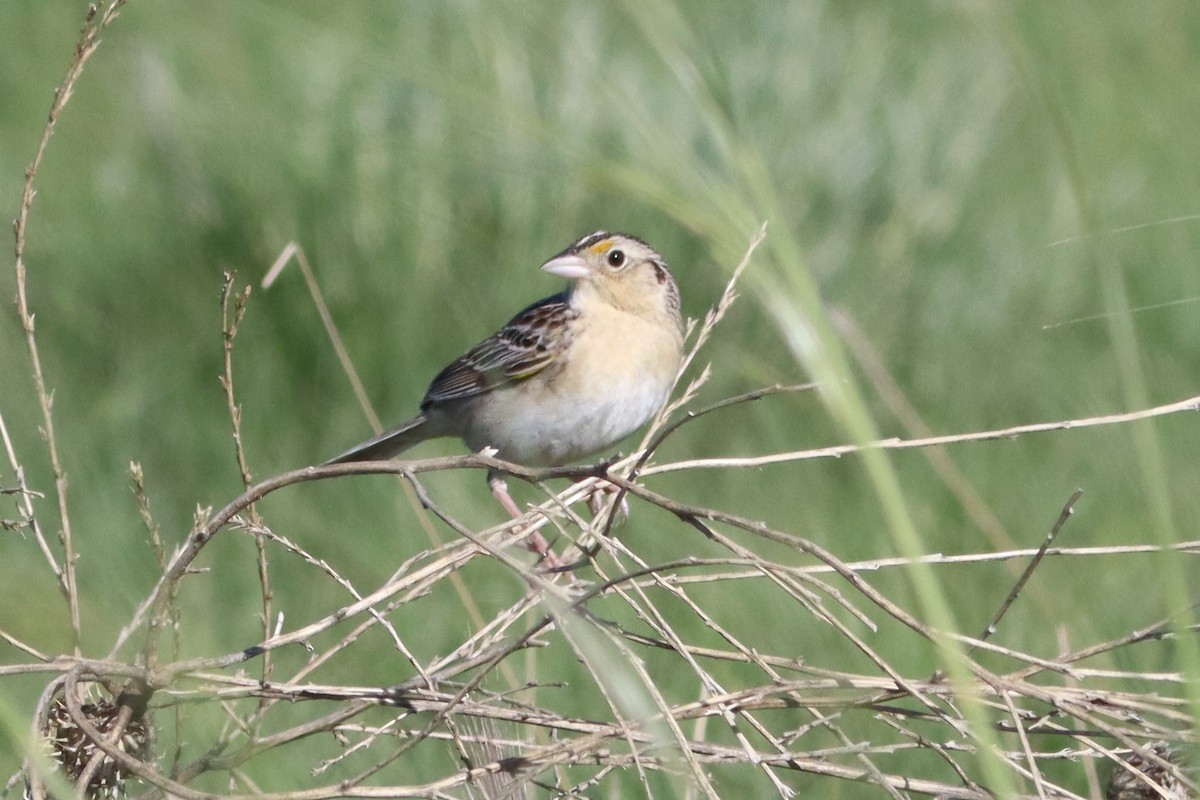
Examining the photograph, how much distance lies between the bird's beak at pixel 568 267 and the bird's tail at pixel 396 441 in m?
0.73

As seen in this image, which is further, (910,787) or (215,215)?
(215,215)

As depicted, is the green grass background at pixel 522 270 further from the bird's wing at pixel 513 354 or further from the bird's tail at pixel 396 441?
the bird's wing at pixel 513 354

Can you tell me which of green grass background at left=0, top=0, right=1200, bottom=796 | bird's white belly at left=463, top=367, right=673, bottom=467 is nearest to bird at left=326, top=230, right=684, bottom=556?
bird's white belly at left=463, top=367, right=673, bottom=467

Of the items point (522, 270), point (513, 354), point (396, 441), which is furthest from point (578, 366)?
point (522, 270)

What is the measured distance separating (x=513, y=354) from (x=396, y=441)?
0.61 m

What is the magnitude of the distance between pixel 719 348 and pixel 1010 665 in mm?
3110

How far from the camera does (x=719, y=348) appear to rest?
7.52m

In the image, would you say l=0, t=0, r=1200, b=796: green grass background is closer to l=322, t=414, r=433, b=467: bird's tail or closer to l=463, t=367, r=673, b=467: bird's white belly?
l=322, t=414, r=433, b=467: bird's tail

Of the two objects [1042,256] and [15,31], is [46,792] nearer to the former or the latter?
[1042,256]

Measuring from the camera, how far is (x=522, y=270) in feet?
24.7

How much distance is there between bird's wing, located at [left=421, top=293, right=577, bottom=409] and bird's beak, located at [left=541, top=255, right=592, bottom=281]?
148 millimetres

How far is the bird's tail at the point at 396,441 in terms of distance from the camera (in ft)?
17.8

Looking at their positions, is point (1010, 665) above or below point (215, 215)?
below

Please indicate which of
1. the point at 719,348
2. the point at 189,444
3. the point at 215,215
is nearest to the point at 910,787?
the point at 189,444
